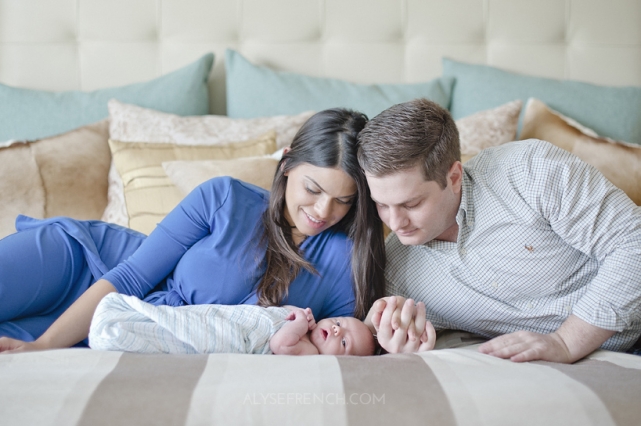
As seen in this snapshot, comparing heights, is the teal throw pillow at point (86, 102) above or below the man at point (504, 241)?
above

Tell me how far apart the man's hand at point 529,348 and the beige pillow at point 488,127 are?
0.95 meters

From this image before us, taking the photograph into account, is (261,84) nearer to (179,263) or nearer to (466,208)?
(179,263)

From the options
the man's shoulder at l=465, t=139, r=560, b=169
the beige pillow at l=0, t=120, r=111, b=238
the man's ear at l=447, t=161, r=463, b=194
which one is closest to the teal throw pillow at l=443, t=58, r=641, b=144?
A: the man's shoulder at l=465, t=139, r=560, b=169

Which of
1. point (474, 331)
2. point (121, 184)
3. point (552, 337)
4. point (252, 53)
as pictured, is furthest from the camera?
point (252, 53)

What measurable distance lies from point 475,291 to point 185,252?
2.60 ft

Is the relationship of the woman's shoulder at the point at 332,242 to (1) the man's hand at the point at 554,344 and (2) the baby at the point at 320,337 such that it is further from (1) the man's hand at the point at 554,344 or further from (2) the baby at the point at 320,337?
(1) the man's hand at the point at 554,344

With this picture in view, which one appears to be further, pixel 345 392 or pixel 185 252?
pixel 185 252

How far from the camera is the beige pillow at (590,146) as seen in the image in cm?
196

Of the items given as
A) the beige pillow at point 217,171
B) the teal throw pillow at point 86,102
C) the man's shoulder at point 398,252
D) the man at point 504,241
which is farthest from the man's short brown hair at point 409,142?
the teal throw pillow at point 86,102

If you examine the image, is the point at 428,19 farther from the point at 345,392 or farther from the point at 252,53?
the point at 345,392

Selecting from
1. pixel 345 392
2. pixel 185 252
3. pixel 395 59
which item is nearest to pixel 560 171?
pixel 345 392

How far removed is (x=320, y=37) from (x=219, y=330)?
1716 millimetres

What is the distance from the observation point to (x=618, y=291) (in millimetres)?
1305

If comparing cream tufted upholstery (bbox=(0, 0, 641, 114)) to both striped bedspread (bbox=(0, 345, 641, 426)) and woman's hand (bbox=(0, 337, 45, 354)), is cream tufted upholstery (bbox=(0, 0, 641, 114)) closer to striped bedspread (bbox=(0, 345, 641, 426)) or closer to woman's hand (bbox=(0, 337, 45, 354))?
woman's hand (bbox=(0, 337, 45, 354))
